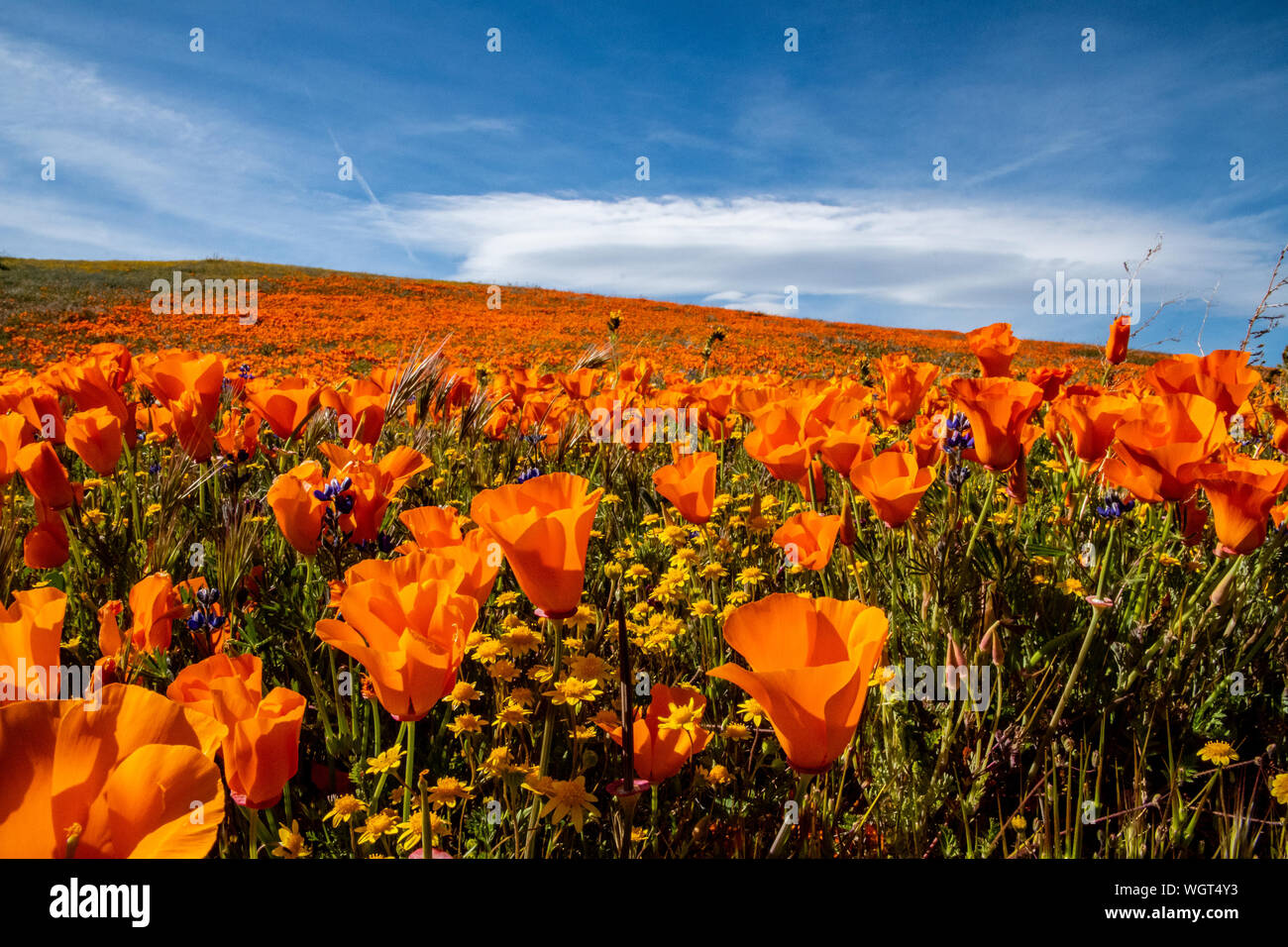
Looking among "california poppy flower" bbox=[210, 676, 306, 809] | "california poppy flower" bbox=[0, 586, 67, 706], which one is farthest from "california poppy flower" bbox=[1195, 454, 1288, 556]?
"california poppy flower" bbox=[0, 586, 67, 706]

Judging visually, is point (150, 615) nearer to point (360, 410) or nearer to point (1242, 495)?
point (360, 410)

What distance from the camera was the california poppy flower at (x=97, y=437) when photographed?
2066mm

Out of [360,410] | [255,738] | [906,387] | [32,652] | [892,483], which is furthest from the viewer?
[906,387]

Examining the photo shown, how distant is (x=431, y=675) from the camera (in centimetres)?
93

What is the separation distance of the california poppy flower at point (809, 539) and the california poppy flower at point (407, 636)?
1.04 m

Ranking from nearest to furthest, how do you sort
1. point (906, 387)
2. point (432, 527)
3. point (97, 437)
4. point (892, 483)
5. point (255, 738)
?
point (255, 738) < point (432, 527) < point (892, 483) < point (97, 437) < point (906, 387)

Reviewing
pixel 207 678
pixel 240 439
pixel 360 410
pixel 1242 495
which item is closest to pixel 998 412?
pixel 1242 495

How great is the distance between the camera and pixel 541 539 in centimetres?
106

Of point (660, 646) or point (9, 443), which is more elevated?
point (9, 443)

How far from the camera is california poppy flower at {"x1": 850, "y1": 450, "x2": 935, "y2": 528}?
1.65m

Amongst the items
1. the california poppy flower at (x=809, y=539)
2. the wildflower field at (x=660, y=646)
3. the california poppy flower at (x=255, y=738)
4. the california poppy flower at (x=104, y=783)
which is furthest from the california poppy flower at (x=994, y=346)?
the california poppy flower at (x=104, y=783)

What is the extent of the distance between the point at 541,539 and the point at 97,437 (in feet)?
5.90

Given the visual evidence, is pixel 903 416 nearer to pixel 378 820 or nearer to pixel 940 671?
pixel 940 671

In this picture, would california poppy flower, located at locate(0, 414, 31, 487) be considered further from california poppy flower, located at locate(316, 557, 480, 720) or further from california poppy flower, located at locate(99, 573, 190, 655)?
california poppy flower, located at locate(316, 557, 480, 720)
